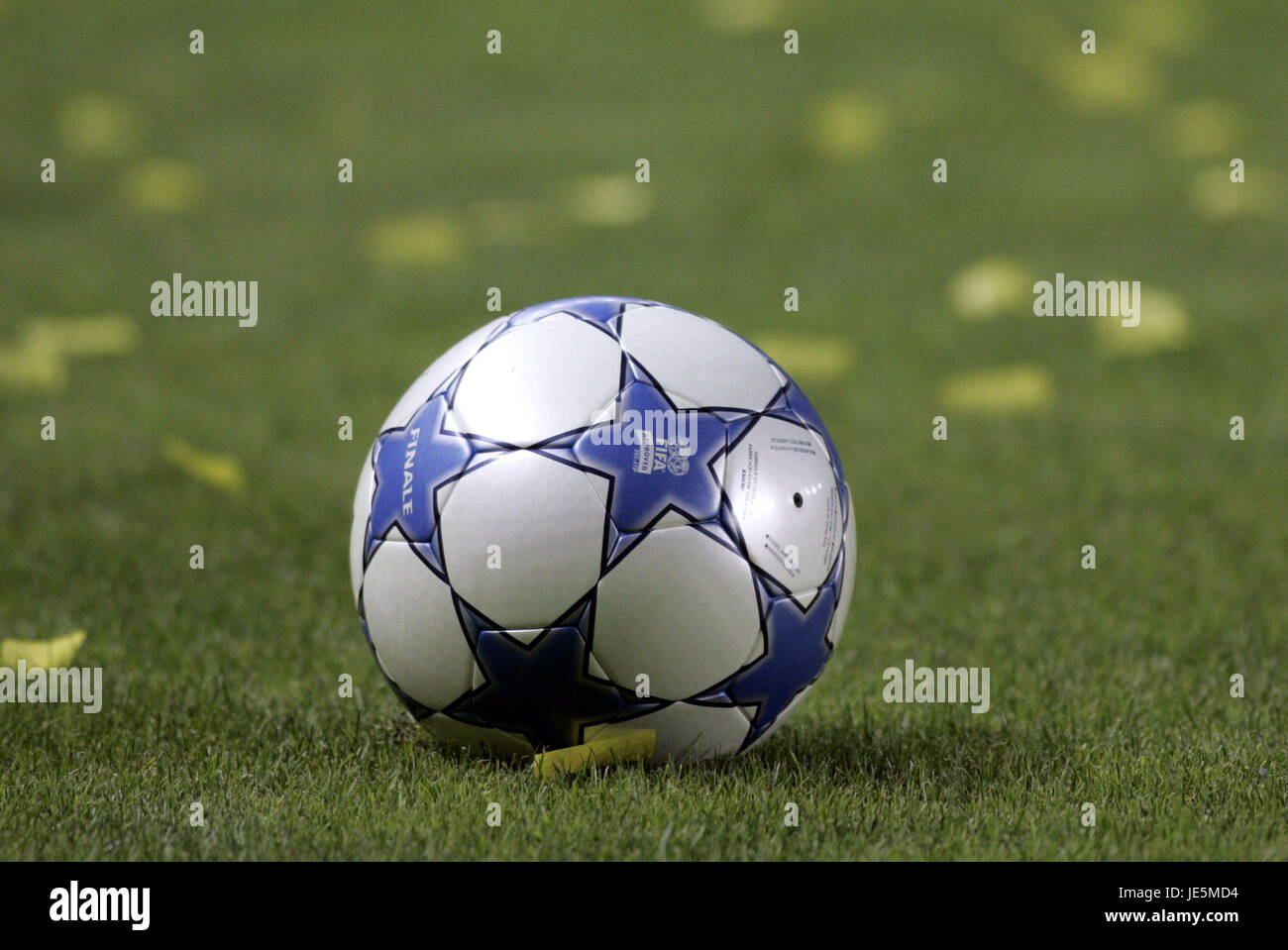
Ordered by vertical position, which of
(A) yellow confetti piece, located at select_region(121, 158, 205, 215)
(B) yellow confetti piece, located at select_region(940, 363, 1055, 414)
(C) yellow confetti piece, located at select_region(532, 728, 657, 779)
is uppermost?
(A) yellow confetti piece, located at select_region(121, 158, 205, 215)

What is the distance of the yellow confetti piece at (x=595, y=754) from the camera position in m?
3.83

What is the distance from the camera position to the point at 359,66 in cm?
1567

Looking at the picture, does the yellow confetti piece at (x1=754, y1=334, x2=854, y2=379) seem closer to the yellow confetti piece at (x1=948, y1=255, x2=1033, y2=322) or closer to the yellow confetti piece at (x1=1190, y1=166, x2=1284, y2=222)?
the yellow confetti piece at (x1=948, y1=255, x2=1033, y2=322)

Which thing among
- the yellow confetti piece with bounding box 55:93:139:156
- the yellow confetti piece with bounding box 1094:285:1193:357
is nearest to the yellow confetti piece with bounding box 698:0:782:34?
the yellow confetti piece with bounding box 55:93:139:156

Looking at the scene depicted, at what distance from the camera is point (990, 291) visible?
1012cm

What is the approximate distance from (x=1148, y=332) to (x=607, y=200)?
4752 mm

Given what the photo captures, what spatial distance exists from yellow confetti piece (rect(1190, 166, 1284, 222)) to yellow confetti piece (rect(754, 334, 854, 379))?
13.6ft

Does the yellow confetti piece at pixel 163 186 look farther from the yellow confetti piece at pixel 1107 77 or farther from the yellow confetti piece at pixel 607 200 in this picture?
the yellow confetti piece at pixel 1107 77

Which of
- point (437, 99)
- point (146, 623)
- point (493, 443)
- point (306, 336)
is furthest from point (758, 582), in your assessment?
point (437, 99)

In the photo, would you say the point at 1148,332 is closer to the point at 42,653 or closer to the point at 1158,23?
the point at 42,653

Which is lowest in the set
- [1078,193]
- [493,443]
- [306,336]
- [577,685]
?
[577,685]

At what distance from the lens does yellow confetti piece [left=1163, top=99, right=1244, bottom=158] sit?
1334 cm

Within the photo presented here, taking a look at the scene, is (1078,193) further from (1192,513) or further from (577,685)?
(577,685)

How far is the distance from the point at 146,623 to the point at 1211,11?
1450 cm
